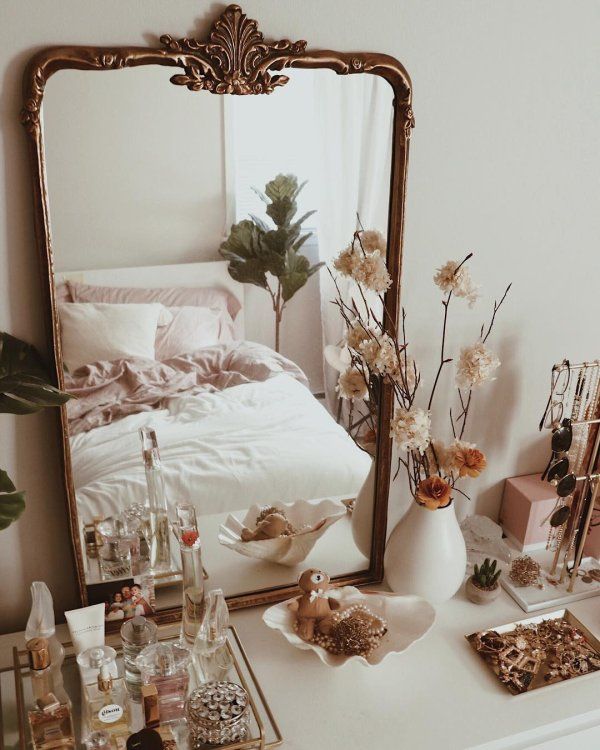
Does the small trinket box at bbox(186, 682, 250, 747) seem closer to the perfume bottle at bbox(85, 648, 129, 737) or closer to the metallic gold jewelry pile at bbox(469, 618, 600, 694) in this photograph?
the perfume bottle at bbox(85, 648, 129, 737)

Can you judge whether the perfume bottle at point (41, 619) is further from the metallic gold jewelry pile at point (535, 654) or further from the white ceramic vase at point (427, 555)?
the metallic gold jewelry pile at point (535, 654)

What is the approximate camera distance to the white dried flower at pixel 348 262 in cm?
129

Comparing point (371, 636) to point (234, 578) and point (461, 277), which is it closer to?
point (234, 578)

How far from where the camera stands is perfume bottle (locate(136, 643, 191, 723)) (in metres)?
1.20

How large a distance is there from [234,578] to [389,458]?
1.29 ft

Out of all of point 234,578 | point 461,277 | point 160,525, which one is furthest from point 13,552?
point 461,277

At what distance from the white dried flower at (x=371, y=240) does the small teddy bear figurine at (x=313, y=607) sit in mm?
601

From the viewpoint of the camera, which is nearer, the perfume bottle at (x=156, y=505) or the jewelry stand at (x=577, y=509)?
A: the perfume bottle at (x=156, y=505)

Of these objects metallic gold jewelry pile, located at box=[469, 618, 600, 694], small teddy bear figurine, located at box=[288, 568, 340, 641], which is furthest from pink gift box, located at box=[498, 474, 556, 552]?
small teddy bear figurine, located at box=[288, 568, 340, 641]

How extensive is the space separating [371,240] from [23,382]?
2.07ft

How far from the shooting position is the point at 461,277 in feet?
4.30

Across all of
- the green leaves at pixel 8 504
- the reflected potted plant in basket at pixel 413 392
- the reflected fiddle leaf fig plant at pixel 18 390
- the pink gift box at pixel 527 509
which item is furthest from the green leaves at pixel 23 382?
the pink gift box at pixel 527 509

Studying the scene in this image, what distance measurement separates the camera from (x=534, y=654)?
1.41 meters

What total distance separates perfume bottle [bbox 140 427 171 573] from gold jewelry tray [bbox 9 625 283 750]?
0.14 meters
